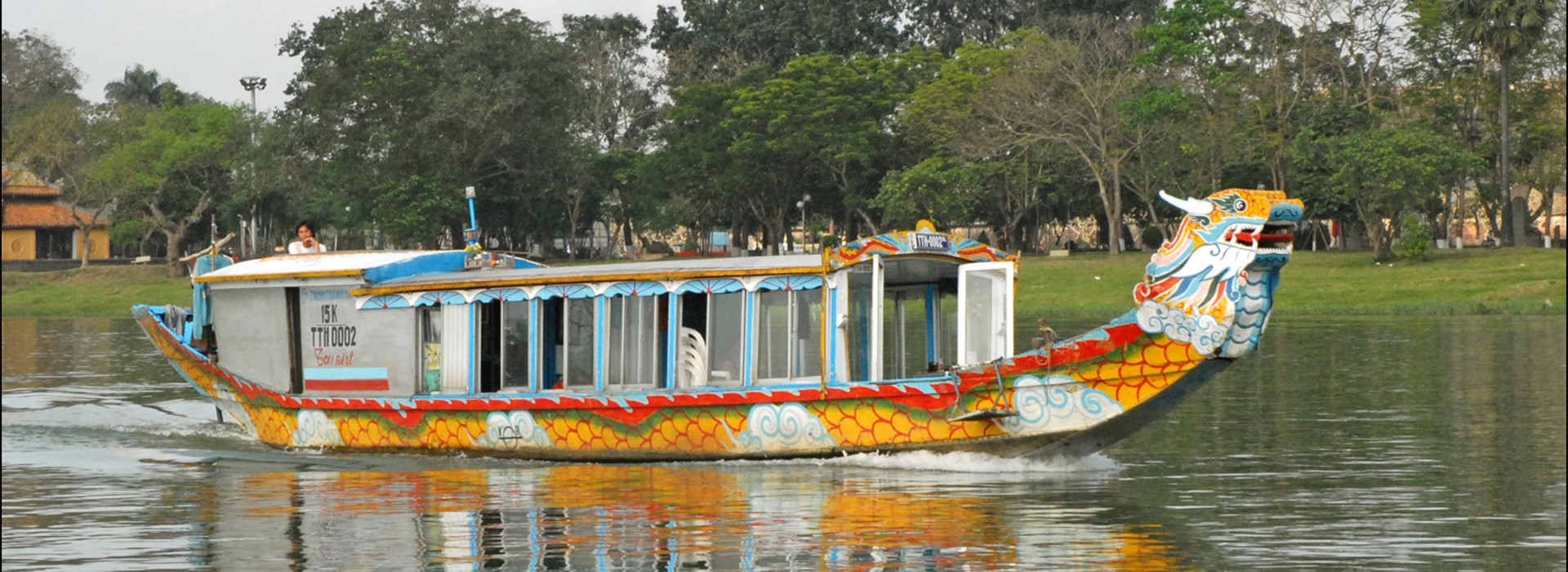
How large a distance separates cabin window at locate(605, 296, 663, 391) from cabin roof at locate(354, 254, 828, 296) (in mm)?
311

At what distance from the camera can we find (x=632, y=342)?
1659 cm

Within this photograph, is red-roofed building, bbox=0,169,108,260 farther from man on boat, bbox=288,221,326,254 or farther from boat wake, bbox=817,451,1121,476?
boat wake, bbox=817,451,1121,476

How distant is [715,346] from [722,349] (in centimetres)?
8

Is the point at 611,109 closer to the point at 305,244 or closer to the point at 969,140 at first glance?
the point at 969,140

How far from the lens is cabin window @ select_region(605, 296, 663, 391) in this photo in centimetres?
1652

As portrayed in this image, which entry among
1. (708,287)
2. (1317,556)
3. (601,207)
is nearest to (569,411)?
(708,287)

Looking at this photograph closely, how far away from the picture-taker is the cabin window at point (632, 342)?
650 inches

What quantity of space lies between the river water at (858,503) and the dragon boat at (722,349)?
12.9 inches

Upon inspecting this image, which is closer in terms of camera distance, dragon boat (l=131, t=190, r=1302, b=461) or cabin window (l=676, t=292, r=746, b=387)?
dragon boat (l=131, t=190, r=1302, b=461)

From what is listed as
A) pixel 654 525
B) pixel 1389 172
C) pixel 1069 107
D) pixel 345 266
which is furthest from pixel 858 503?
pixel 1069 107

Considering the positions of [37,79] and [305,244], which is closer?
[305,244]

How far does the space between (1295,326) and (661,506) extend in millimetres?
27638

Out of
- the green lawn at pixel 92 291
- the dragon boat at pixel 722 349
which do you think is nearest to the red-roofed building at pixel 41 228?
the green lawn at pixel 92 291

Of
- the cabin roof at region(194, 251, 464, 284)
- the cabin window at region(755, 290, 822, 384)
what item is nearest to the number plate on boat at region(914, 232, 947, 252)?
the cabin window at region(755, 290, 822, 384)
